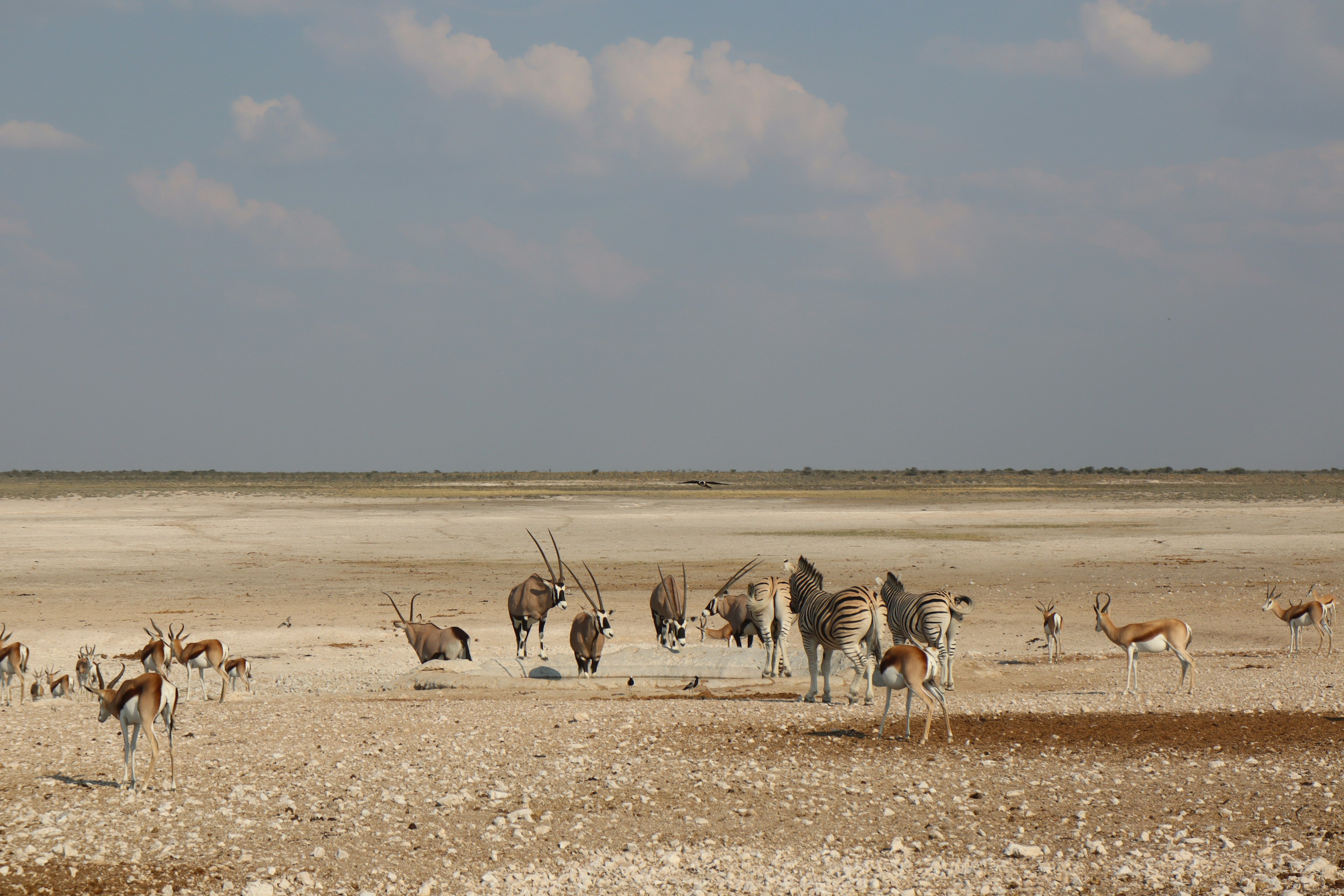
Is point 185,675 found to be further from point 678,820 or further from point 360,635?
point 678,820

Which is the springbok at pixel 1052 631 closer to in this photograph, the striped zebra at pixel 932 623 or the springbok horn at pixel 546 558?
the striped zebra at pixel 932 623

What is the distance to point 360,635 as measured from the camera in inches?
741

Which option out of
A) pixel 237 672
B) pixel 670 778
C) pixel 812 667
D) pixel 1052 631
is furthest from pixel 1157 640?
pixel 237 672

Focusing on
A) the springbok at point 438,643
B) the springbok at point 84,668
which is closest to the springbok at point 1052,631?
the springbok at point 438,643

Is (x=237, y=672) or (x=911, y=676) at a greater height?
(x=911, y=676)

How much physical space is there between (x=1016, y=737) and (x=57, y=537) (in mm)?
35339

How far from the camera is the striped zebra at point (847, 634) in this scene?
1223cm

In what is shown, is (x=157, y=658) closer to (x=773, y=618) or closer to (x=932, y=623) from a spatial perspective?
(x=773, y=618)

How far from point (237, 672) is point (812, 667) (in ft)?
23.3

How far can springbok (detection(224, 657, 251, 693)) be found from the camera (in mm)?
13516

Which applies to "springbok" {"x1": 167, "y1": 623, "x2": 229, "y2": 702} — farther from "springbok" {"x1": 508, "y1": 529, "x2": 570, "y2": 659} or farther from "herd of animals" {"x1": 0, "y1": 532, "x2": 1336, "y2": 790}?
"springbok" {"x1": 508, "y1": 529, "x2": 570, "y2": 659}

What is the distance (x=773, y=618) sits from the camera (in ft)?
49.4

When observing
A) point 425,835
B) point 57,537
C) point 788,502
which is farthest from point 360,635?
point 788,502

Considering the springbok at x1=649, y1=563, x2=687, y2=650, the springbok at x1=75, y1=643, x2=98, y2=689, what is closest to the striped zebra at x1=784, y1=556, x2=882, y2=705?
the springbok at x1=649, y1=563, x2=687, y2=650
